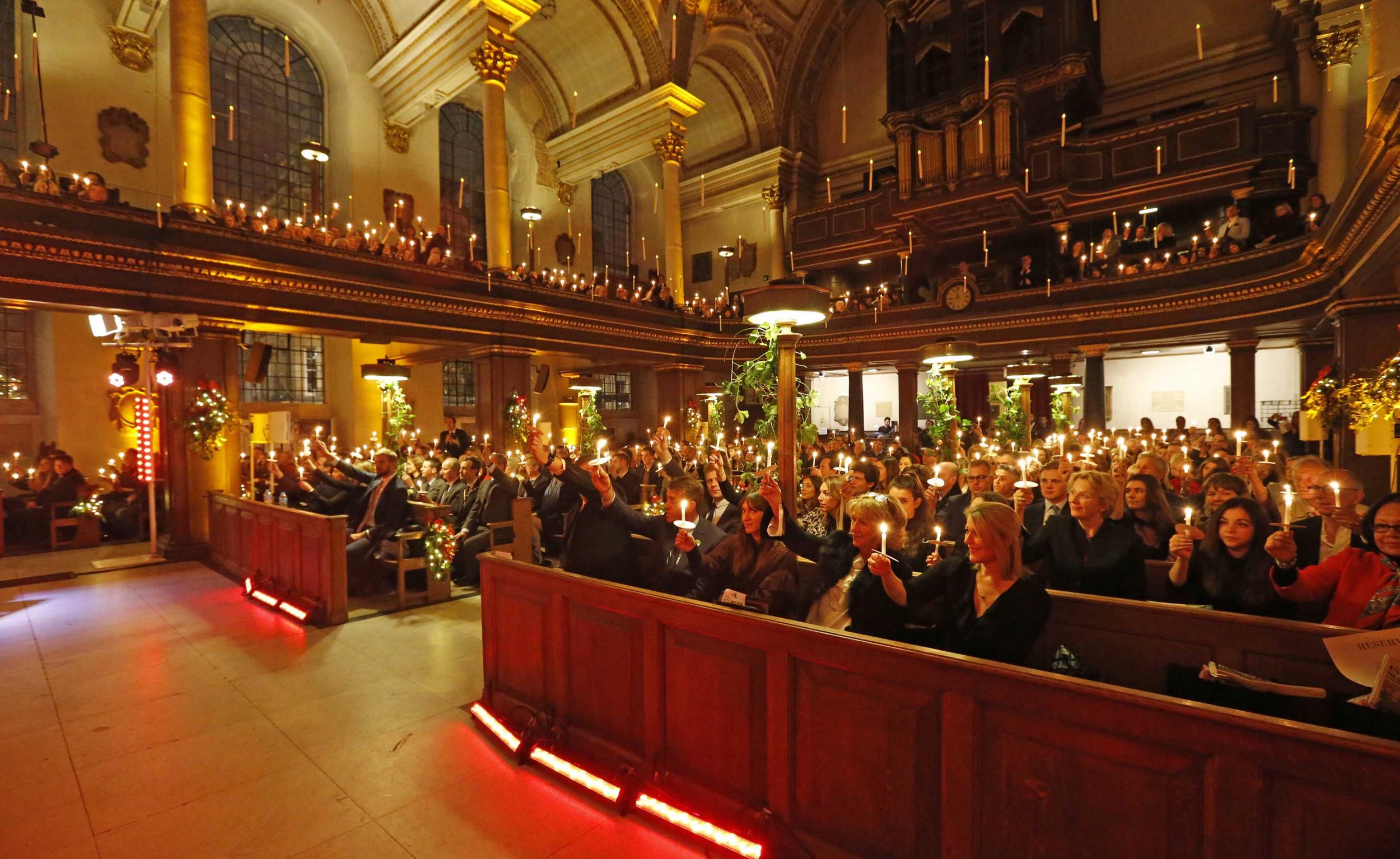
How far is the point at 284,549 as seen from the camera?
6520mm

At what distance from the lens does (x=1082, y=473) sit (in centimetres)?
344

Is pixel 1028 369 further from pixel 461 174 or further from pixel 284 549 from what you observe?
pixel 284 549

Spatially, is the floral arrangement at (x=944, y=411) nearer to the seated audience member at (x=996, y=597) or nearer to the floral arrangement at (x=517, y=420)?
the floral arrangement at (x=517, y=420)

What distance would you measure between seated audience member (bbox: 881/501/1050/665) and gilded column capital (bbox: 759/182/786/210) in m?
20.7

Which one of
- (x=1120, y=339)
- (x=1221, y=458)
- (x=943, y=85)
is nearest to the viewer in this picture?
(x=1221, y=458)

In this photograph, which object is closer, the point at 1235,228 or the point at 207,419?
the point at 207,419

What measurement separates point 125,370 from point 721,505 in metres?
8.14

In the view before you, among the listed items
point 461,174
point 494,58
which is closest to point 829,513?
point 494,58

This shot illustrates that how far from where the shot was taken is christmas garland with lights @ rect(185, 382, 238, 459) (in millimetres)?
8438

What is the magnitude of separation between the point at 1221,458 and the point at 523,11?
14.5 meters

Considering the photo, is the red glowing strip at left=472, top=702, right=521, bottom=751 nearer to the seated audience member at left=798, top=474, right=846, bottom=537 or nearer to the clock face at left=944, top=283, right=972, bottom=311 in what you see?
the seated audience member at left=798, top=474, right=846, bottom=537

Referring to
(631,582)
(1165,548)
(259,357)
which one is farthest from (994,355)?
(259,357)

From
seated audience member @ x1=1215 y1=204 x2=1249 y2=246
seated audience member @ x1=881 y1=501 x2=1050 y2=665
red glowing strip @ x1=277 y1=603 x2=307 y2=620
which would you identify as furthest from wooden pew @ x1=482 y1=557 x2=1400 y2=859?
A: seated audience member @ x1=1215 y1=204 x2=1249 y2=246

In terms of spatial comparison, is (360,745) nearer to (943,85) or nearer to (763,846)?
(763,846)
